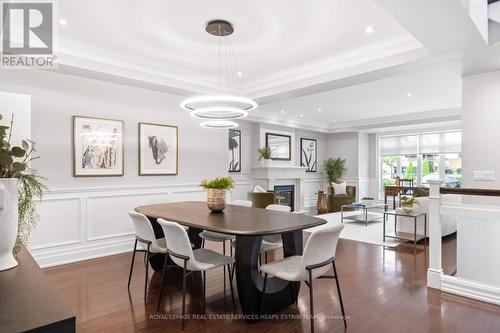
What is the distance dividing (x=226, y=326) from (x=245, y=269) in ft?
1.60

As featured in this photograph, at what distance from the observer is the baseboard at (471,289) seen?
300 centimetres

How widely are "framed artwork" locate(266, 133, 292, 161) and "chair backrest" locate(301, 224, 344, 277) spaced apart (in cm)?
645

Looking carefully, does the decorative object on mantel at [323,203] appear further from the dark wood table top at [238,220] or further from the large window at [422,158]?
the dark wood table top at [238,220]

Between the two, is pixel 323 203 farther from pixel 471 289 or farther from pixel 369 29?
pixel 369 29

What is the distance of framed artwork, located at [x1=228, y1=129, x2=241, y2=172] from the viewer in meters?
7.96

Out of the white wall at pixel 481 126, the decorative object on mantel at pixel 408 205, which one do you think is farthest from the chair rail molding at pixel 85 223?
the white wall at pixel 481 126

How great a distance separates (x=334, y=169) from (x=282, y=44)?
703cm

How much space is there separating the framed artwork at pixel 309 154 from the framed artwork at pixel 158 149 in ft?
18.4

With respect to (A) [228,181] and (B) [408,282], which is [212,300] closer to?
(A) [228,181]

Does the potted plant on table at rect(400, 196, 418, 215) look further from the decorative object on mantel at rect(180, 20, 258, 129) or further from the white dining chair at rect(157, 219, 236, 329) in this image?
the white dining chair at rect(157, 219, 236, 329)

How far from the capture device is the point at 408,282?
3578 mm

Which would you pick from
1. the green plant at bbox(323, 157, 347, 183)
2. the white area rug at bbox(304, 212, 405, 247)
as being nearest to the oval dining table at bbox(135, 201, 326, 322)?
the white area rug at bbox(304, 212, 405, 247)

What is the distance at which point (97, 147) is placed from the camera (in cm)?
459

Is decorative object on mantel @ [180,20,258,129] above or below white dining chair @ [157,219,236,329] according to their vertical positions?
above
